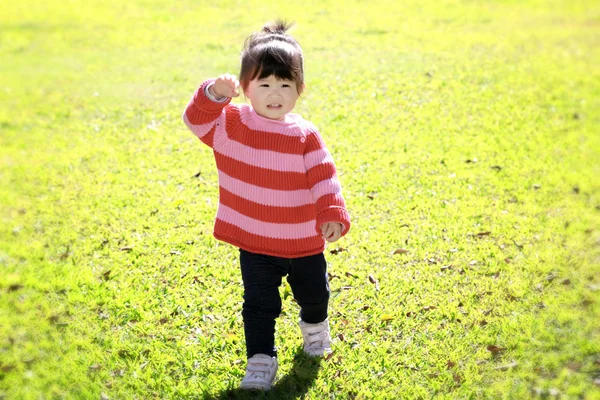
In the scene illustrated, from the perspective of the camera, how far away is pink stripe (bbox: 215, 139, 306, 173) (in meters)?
4.03

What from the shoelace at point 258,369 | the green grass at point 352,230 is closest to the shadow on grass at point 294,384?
the green grass at point 352,230

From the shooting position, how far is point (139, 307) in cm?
530

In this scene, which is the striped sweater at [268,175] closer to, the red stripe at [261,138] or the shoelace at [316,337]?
the red stripe at [261,138]

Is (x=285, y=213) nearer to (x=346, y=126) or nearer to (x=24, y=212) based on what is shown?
(x=24, y=212)

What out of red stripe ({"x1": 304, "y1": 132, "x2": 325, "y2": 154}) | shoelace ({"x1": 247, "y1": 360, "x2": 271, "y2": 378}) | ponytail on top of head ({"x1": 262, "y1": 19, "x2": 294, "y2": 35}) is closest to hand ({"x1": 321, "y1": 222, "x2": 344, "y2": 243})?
red stripe ({"x1": 304, "y1": 132, "x2": 325, "y2": 154})

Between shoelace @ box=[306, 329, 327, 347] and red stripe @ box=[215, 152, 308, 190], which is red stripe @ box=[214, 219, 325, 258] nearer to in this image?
red stripe @ box=[215, 152, 308, 190]

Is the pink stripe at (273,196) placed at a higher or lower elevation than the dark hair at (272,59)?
lower

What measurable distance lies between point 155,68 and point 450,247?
26.3 ft

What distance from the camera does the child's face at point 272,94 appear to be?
3.88m

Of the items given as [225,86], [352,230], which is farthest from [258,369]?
A: [352,230]

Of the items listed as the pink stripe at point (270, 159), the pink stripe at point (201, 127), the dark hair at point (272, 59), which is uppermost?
the dark hair at point (272, 59)

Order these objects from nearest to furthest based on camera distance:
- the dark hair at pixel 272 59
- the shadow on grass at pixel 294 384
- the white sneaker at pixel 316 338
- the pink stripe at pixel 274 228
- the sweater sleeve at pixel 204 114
Result: 1. the dark hair at pixel 272 59
2. the sweater sleeve at pixel 204 114
3. the pink stripe at pixel 274 228
4. the shadow on grass at pixel 294 384
5. the white sneaker at pixel 316 338

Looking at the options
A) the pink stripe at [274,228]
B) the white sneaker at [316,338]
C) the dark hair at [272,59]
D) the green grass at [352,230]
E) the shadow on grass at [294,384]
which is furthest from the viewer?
the green grass at [352,230]

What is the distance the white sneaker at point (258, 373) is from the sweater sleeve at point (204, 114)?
4.22 feet
